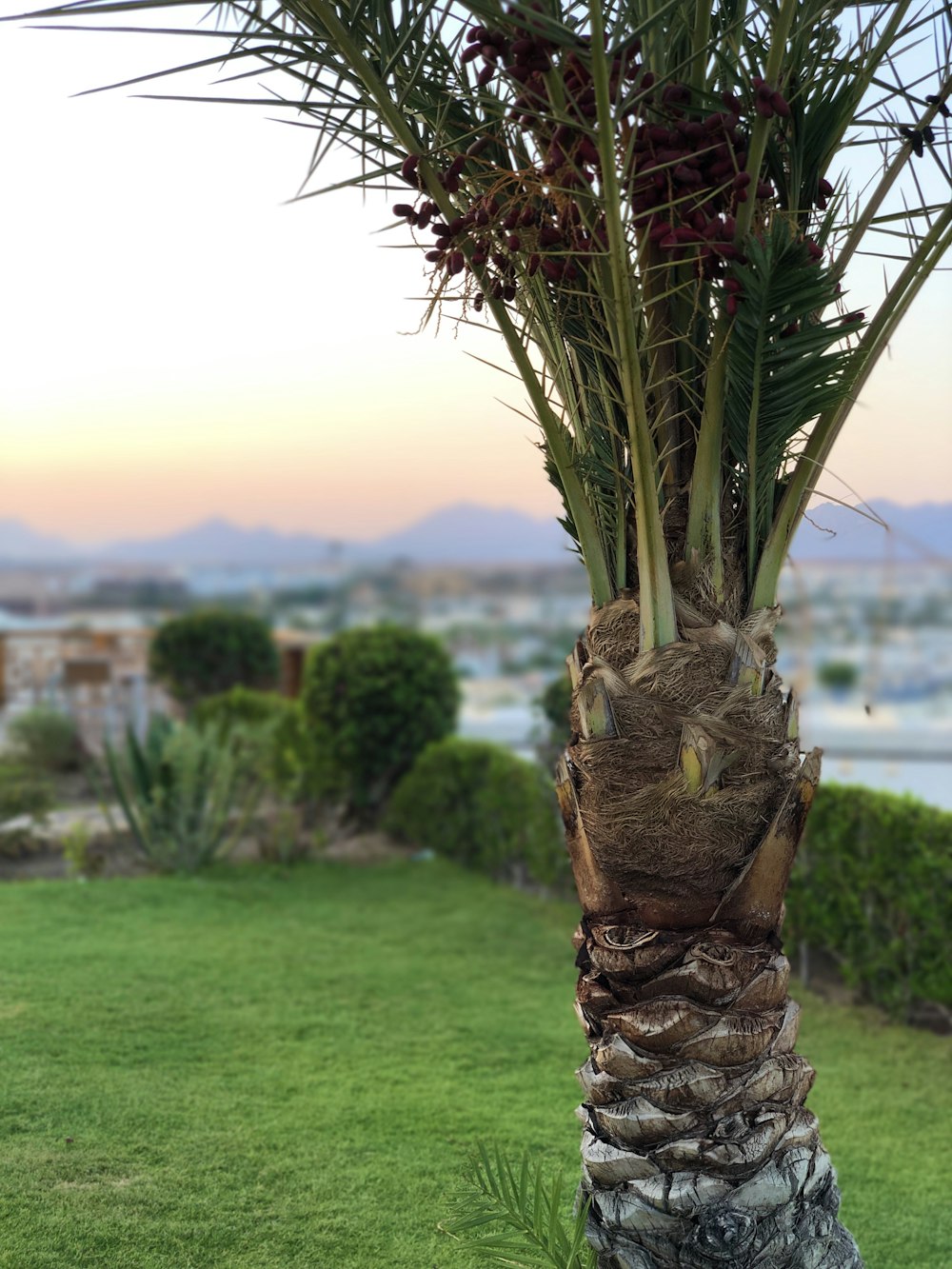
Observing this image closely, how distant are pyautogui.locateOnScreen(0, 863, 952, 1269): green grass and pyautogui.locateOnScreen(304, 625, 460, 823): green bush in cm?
158

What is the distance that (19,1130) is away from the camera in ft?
8.28

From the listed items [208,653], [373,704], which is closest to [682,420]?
[373,704]

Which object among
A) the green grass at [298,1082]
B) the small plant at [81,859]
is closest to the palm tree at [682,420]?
the green grass at [298,1082]

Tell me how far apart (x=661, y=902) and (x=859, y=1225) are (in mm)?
1250

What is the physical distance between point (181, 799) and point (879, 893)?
345cm

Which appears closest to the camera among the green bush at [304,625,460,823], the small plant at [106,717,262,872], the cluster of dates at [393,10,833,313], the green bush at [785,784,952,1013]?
the cluster of dates at [393,10,833,313]

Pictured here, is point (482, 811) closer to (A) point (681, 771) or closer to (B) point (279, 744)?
(B) point (279, 744)

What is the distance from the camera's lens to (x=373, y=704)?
660 centimetres

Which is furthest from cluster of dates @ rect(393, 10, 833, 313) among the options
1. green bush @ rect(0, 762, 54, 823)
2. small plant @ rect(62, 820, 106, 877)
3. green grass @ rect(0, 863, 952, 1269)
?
green bush @ rect(0, 762, 54, 823)

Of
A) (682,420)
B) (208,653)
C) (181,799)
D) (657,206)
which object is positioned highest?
(657,206)

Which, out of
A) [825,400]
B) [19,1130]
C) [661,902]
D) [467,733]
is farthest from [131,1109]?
[467,733]

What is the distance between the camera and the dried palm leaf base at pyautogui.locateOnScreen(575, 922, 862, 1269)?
1805mm

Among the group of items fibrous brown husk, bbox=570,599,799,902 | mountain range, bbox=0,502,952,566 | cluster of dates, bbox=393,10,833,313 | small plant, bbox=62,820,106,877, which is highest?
cluster of dates, bbox=393,10,833,313

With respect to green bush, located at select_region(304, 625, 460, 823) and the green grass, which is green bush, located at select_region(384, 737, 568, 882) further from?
the green grass
